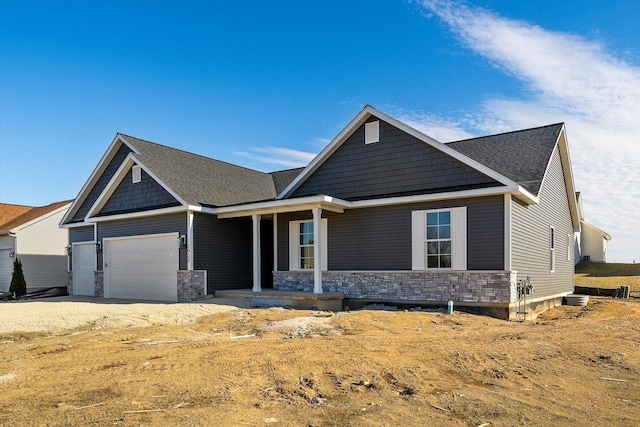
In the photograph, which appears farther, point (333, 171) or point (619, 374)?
point (333, 171)

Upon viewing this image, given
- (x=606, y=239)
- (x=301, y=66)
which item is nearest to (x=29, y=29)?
(x=301, y=66)

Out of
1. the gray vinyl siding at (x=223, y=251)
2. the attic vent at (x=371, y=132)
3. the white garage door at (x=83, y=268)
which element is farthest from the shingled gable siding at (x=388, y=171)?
the white garage door at (x=83, y=268)

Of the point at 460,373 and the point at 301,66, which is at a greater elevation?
the point at 301,66

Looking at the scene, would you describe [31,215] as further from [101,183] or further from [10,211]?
[101,183]

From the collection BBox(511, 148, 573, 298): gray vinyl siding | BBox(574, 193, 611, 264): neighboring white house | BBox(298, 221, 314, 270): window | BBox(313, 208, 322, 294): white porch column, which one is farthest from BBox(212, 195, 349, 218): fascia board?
BBox(574, 193, 611, 264): neighboring white house

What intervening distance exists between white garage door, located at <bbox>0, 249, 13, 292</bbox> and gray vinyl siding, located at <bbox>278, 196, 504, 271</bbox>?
55.7ft

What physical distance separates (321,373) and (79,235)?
1894 cm

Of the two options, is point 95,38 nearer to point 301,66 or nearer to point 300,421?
point 301,66

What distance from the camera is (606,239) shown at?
140 ft

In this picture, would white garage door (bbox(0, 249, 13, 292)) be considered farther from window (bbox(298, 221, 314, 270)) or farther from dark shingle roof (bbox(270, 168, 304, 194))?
window (bbox(298, 221, 314, 270))

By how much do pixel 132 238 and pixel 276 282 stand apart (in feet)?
19.5

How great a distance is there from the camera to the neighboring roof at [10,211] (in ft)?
95.1

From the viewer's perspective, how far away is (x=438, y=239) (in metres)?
13.8

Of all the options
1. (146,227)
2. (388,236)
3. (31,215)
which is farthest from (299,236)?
(31,215)
